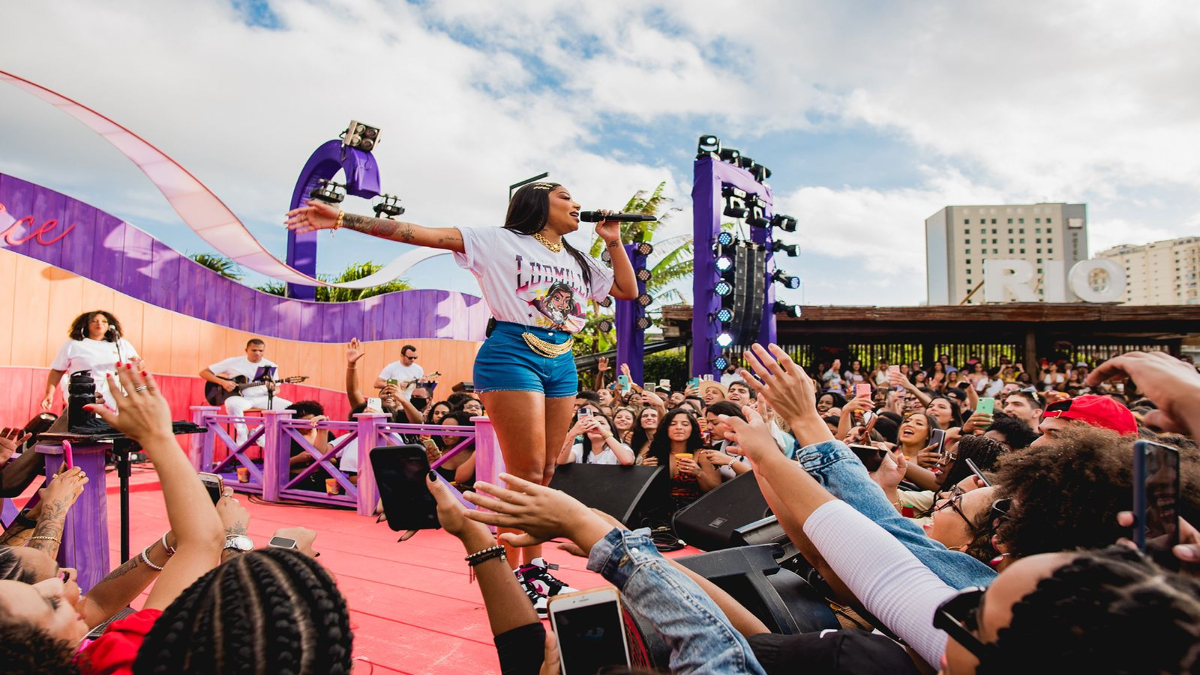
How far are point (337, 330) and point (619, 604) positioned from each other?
1152 centimetres

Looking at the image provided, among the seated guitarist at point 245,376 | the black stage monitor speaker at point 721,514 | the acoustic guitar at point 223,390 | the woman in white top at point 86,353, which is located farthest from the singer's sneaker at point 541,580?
the acoustic guitar at point 223,390

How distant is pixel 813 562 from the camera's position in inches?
68.6

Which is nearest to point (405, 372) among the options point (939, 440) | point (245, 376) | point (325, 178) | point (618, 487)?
point (245, 376)

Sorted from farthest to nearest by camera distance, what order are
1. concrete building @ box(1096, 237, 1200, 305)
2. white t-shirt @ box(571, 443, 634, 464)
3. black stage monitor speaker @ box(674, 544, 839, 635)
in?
concrete building @ box(1096, 237, 1200, 305) < white t-shirt @ box(571, 443, 634, 464) < black stage monitor speaker @ box(674, 544, 839, 635)

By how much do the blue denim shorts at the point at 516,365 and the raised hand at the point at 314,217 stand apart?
687 mm

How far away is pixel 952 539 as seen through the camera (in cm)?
201

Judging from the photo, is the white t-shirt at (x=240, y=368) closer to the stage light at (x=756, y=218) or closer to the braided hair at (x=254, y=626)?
the stage light at (x=756, y=218)

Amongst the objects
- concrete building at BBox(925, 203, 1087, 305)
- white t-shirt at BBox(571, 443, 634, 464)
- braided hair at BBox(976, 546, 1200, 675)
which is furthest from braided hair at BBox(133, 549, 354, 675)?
concrete building at BBox(925, 203, 1087, 305)

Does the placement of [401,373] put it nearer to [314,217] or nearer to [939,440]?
[939,440]

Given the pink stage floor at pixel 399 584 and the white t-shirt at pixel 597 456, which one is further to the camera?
the white t-shirt at pixel 597 456

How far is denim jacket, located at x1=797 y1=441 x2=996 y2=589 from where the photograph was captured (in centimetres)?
139

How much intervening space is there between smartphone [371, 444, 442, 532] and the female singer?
763 mm

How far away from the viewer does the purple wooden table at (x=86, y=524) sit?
2.51 metres

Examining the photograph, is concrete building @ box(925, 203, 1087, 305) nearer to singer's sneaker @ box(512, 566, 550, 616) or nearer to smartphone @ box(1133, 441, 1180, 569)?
singer's sneaker @ box(512, 566, 550, 616)
